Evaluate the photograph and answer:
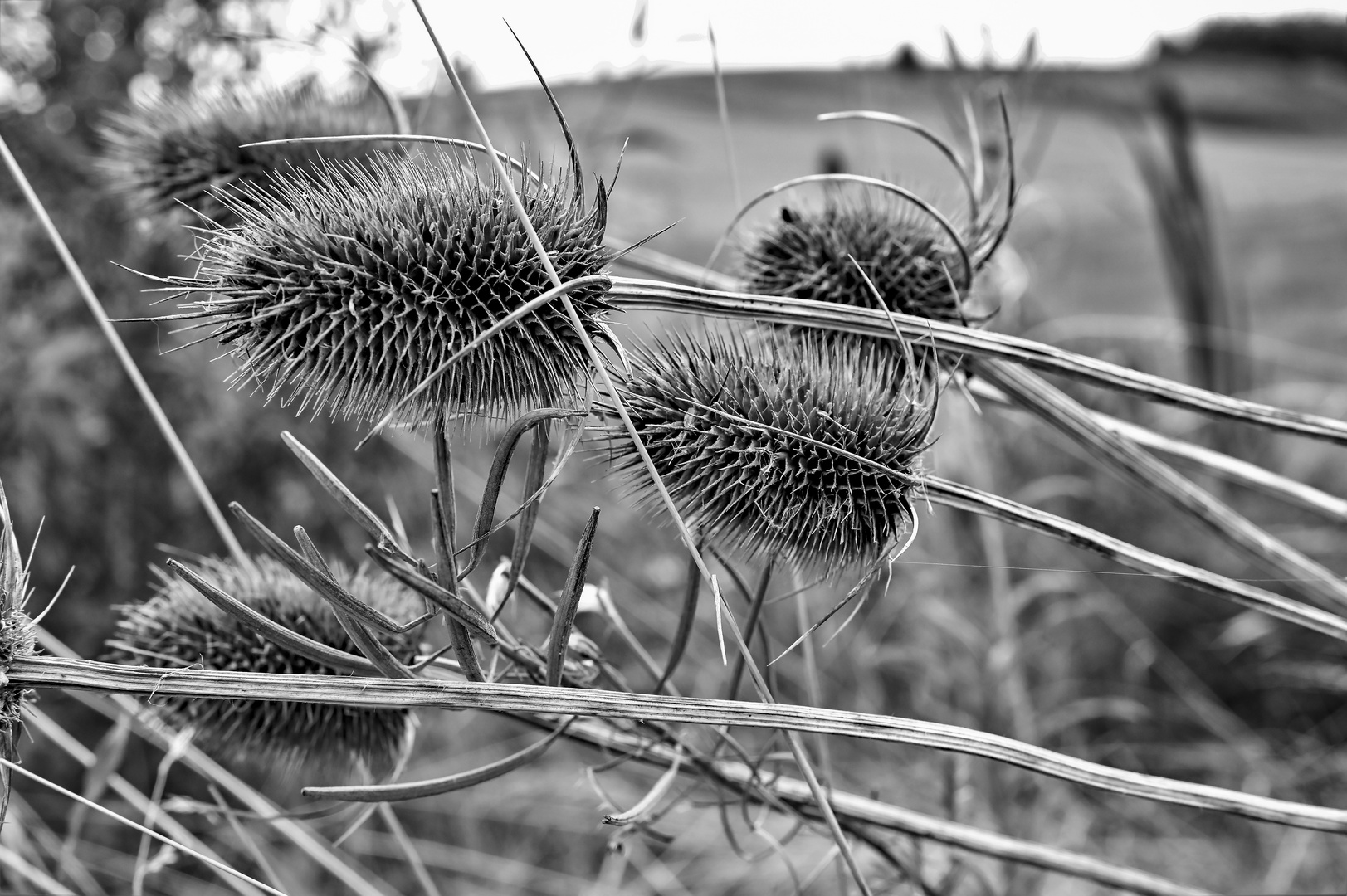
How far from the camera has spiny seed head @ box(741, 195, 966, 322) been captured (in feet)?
2.26

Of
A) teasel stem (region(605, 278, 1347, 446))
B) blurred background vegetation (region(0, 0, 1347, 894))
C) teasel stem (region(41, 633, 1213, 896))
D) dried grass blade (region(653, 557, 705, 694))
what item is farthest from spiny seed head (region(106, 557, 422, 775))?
blurred background vegetation (region(0, 0, 1347, 894))

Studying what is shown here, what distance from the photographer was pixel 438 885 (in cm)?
218

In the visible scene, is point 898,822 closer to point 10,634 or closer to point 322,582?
point 322,582

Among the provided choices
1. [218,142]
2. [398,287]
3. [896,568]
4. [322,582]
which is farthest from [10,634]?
[896,568]

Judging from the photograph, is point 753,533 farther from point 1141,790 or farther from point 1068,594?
point 1068,594

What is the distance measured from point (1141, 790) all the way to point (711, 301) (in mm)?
413

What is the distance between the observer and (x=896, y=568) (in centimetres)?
228

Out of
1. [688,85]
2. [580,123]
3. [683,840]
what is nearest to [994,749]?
[683,840]

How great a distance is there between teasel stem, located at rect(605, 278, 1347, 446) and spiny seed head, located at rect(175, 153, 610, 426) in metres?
0.05

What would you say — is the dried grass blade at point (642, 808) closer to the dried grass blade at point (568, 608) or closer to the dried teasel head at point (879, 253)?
the dried grass blade at point (568, 608)

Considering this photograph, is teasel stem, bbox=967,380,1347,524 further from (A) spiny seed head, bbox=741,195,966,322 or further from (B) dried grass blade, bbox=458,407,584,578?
(B) dried grass blade, bbox=458,407,584,578

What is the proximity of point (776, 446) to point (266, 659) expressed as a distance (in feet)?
1.25

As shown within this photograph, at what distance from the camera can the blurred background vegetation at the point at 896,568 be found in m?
1.84

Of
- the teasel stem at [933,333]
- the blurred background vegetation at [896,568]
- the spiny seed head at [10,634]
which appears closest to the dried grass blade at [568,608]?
the teasel stem at [933,333]
